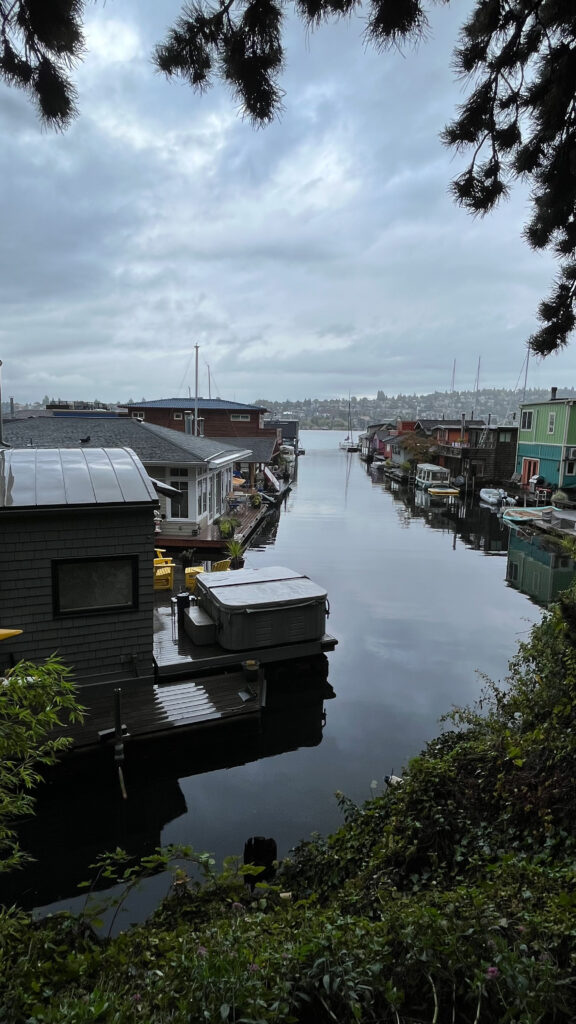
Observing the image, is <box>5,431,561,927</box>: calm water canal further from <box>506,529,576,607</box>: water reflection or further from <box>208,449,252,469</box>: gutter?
<box>208,449,252,469</box>: gutter

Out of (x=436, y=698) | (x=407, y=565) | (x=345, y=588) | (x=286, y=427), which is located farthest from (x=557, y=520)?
(x=286, y=427)

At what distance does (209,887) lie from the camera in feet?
15.2

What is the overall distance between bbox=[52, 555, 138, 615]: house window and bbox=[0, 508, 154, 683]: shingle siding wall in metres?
0.10

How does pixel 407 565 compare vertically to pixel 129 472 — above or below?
below

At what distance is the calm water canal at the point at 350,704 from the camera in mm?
7590

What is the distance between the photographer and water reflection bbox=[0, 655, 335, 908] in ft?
22.7

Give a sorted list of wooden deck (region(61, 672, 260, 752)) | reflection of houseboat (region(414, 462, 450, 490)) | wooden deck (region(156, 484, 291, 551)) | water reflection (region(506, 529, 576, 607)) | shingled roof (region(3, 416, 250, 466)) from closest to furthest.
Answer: wooden deck (region(61, 672, 260, 752)) < water reflection (region(506, 529, 576, 607)) < shingled roof (region(3, 416, 250, 466)) < wooden deck (region(156, 484, 291, 551)) < reflection of houseboat (region(414, 462, 450, 490))

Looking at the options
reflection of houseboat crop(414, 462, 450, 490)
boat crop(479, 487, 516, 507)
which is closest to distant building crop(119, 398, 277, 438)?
reflection of houseboat crop(414, 462, 450, 490)

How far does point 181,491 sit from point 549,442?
106ft

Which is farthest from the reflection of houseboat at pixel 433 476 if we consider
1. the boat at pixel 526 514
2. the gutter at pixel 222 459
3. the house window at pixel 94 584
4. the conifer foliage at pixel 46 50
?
the conifer foliage at pixel 46 50

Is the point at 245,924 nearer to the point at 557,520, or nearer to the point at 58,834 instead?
the point at 58,834

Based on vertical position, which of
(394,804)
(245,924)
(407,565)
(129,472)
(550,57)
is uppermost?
(550,57)

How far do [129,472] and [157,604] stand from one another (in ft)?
17.2

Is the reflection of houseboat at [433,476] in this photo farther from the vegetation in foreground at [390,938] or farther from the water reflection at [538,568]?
the vegetation in foreground at [390,938]
